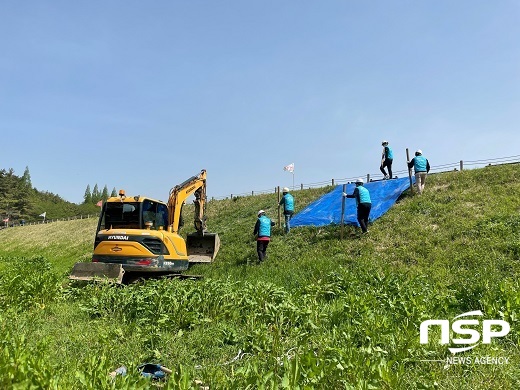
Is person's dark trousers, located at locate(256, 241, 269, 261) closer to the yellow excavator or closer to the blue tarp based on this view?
the yellow excavator

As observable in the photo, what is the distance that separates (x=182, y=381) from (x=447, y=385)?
274 centimetres

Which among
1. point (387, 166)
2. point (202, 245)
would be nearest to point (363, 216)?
point (387, 166)

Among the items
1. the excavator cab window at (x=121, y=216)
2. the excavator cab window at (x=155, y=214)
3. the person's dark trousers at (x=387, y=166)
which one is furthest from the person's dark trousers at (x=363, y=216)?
the excavator cab window at (x=121, y=216)

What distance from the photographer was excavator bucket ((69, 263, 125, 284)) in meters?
10.1

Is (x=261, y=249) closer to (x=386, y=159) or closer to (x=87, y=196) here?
(x=386, y=159)

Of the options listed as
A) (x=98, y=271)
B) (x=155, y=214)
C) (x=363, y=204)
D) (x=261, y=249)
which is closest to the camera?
(x=98, y=271)

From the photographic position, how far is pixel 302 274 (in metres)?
10.7

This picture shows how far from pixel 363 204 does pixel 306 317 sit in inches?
310

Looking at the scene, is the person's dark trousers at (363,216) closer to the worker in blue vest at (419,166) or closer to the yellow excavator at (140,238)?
the worker in blue vest at (419,166)

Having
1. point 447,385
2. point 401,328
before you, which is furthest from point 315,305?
point 447,385

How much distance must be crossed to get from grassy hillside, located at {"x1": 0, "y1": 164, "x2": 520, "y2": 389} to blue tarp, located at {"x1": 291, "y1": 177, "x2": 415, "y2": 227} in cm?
135

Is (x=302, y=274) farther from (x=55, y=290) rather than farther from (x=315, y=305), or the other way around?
(x=55, y=290)

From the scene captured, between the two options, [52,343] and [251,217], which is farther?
[251,217]

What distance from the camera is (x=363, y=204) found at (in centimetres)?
1300
